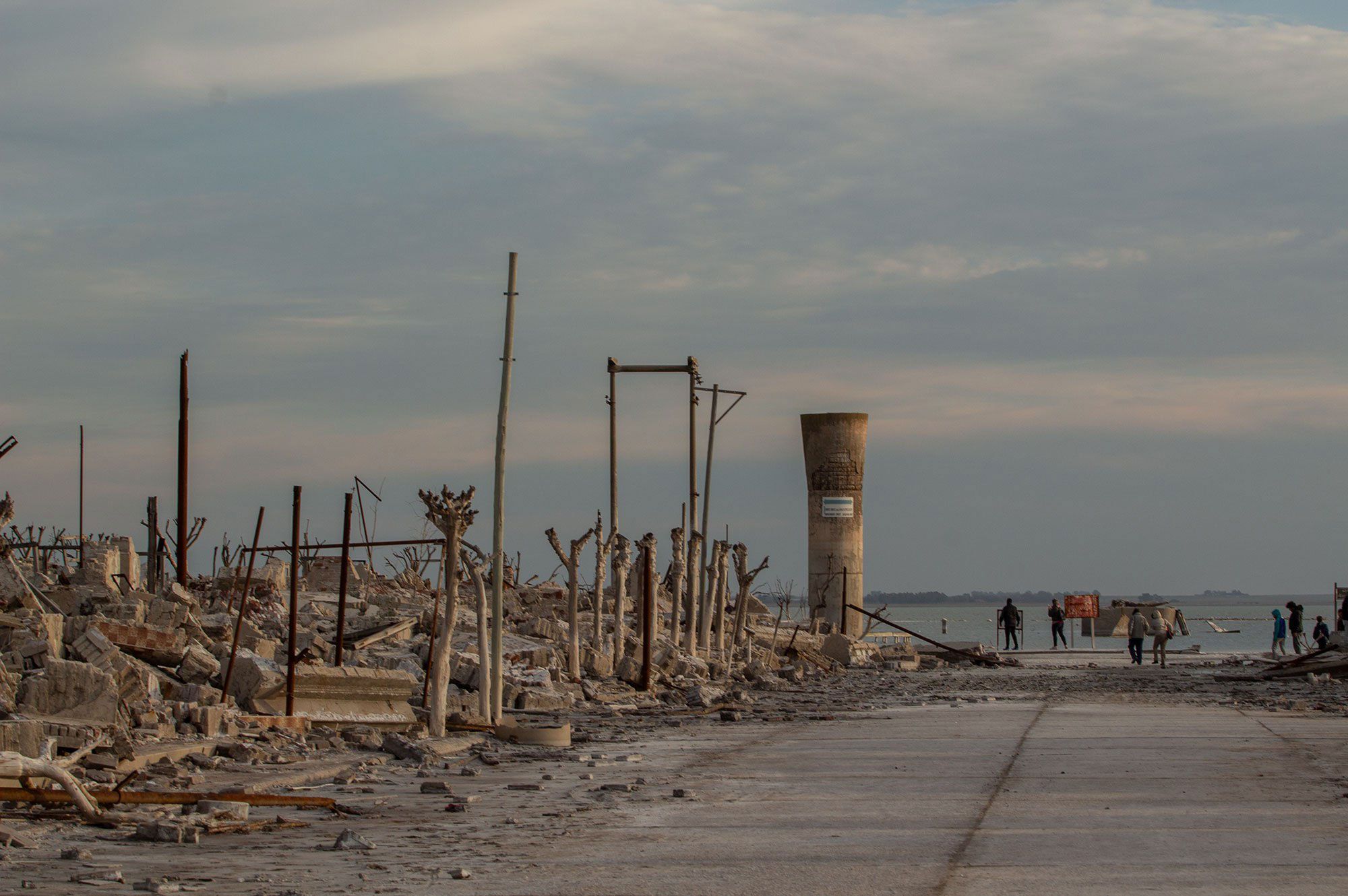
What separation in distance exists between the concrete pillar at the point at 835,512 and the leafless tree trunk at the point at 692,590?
585 inches

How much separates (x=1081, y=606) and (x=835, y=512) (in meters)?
9.50

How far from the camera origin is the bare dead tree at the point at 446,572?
1820 centimetres

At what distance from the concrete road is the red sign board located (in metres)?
35.0

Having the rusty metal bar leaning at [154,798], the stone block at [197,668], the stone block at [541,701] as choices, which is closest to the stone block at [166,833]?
the rusty metal bar leaning at [154,798]

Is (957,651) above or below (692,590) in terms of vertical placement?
below

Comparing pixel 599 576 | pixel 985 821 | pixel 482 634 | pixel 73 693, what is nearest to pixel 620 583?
pixel 599 576

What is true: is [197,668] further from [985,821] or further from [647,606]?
[985,821]

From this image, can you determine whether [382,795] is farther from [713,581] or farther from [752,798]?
[713,581]

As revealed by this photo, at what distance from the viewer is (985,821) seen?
37.9 ft

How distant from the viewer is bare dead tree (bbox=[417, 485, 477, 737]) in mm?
18203

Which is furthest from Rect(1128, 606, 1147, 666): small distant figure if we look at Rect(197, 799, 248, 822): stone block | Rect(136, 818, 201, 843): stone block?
Rect(136, 818, 201, 843): stone block

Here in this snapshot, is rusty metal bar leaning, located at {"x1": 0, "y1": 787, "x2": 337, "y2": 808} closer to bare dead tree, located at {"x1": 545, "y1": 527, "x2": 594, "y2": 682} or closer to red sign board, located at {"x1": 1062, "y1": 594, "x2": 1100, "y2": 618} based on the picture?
bare dead tree, located at {"x1": 545, "y1": 527, "x2": 594, "y2": 682}

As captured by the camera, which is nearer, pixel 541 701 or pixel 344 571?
pixel 344 571

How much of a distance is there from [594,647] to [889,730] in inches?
500
